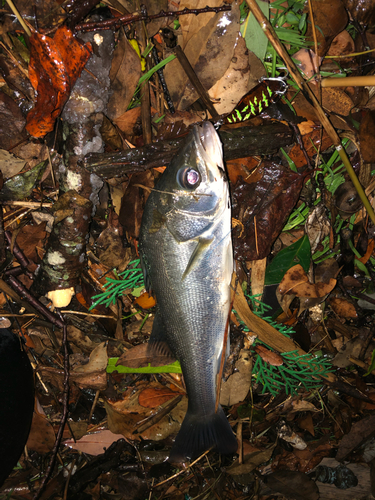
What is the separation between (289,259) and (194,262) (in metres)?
1.09

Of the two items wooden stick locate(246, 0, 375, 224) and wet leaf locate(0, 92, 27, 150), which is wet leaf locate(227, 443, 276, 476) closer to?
wooden stick locate(246, 0, 375, 224)

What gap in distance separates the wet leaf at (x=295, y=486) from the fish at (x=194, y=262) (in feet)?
3.94

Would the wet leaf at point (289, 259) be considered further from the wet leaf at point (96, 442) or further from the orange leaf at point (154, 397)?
the wet leaf at point (96, 442)

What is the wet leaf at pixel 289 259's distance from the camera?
2.62 metres

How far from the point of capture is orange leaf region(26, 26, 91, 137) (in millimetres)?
2113

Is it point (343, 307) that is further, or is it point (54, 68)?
point (343, 307)

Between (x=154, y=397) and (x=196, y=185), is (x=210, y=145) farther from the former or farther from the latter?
(x=154, y=397)

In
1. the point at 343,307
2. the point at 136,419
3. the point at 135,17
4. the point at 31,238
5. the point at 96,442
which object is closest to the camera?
the point at 135,17

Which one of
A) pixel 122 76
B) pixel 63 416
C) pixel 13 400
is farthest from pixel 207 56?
pixel 13 400

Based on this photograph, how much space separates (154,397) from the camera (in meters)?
2.96

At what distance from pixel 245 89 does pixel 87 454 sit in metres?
4.18

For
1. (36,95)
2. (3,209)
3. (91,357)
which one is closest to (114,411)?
(91,357)

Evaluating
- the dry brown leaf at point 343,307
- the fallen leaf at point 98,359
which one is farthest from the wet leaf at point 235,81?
the fallen leaf at point 98,359

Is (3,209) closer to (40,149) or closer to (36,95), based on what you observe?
(40,149)
